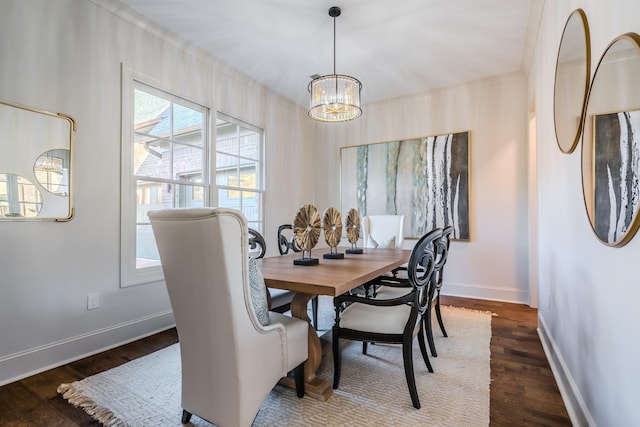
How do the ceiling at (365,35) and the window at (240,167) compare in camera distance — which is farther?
the window at (240,167)

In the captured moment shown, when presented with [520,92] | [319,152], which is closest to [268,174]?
[319,152]

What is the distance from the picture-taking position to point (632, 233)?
3.20 feet

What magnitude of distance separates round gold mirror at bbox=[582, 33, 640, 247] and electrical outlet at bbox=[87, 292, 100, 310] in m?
3.03

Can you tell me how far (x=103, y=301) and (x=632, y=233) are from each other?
3.05 meters

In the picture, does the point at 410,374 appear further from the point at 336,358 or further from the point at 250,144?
the point at 250,144

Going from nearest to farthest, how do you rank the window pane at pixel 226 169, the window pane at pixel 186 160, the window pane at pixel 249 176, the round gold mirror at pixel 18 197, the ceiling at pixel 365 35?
1. the round gold mirror at pixel 18 197
2. the ceiling at pixel 365 35
3. the window pane at pixel 186 160
4. the window pane at pixel 226 169
5. the window pane at pixel 249 176

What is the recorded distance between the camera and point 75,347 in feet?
7.23

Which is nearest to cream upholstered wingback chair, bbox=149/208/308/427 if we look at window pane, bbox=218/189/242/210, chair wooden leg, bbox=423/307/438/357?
chair wooden leg, bbox=423/307/438/357

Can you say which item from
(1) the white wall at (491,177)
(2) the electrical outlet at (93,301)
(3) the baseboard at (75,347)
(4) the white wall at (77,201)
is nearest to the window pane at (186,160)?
(4) the white wall at (77,201)

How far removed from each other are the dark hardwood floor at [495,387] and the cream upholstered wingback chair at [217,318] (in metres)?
0.69

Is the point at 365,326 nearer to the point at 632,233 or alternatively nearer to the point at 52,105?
the point at 632,233

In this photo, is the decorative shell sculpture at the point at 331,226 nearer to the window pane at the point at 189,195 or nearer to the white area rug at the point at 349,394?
the white area rug at the point at 349,394

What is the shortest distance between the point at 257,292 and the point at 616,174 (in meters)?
1.42

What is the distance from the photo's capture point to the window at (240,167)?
11.6 ft
